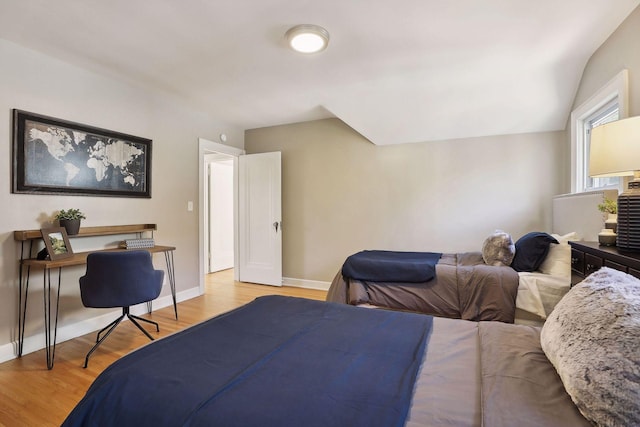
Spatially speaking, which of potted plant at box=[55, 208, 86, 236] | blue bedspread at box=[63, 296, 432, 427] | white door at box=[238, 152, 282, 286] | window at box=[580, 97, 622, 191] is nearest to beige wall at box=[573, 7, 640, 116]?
window at box=[580, 97, 622, 191]

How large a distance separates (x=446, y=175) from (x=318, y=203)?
5.82 feet

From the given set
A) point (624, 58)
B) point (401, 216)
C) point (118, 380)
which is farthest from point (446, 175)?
Answer: point (118, 380)

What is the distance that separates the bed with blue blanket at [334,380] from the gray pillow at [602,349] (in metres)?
0.06

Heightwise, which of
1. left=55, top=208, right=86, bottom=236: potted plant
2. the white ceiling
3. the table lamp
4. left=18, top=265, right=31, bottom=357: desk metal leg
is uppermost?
the white ceiling

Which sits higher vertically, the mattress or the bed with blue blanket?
the bed with blue blanket

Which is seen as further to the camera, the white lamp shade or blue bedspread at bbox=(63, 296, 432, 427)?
the white lamp shade

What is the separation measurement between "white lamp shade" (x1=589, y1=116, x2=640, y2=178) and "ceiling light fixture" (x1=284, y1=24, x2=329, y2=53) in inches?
72.1

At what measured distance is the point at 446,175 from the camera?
3.99 m

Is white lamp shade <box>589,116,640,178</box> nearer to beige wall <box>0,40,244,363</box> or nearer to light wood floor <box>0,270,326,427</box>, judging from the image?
light wood floor <box>0,270,326,427</box>


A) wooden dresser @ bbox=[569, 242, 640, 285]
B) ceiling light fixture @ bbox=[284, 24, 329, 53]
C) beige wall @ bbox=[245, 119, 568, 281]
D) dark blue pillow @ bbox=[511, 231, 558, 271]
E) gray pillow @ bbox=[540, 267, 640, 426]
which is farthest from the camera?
beige wall @ bbox=[245, 119, 568, 281]

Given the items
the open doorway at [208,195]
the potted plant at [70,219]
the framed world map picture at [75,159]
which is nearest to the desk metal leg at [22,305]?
the potted plant at [70,219]

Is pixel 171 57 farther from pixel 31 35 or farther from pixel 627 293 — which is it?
pixel 627 293

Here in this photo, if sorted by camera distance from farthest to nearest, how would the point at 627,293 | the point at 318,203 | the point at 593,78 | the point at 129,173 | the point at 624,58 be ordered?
the point at 318,203
the point at 129,173
the point at 593,78
the point at 624,58
the point at 627,293

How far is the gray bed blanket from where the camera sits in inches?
97.5
